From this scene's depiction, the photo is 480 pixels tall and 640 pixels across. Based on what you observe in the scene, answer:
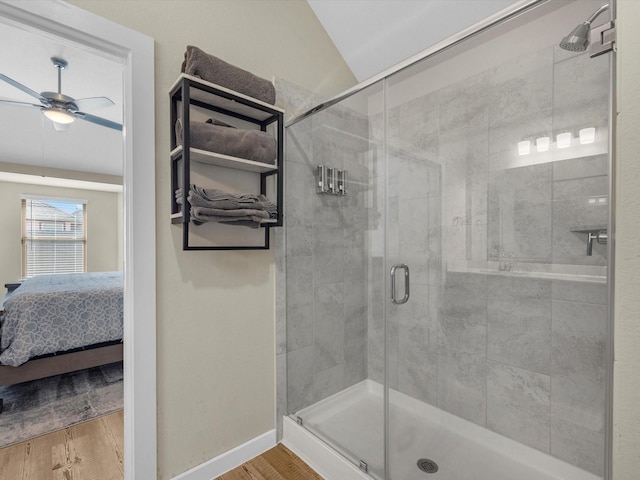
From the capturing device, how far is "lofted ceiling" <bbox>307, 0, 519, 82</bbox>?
1733 millimetres

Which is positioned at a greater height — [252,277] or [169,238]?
[169,238]

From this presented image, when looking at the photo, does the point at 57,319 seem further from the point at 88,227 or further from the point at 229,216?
the point at 88,227

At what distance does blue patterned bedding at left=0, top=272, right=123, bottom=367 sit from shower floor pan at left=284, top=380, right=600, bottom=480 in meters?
1.88

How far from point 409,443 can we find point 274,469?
701 mm

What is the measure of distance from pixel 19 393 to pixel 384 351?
2.78m

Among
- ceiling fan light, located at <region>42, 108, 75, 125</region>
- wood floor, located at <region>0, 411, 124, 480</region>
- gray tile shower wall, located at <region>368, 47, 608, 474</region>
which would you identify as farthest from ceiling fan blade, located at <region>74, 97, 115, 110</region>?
wood floor, located at <region>0, 411, 124, 480</region>

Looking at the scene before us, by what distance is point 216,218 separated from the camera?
1.34 metres

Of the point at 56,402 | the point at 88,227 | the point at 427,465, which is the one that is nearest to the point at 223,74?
the point at 427,465

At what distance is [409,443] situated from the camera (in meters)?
1.66

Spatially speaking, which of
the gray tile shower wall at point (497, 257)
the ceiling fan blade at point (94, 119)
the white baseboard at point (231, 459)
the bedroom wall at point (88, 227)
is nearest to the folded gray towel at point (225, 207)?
the gray tile shower wall at point (497, 257)

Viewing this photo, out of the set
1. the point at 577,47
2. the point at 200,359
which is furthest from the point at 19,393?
the point at 577,47

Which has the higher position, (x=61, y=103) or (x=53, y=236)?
(x=61, y=103)

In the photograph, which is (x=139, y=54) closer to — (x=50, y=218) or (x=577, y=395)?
(x=577, y=395)

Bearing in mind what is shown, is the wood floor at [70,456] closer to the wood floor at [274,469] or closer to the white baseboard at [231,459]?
the white baseboard at [231,459]
